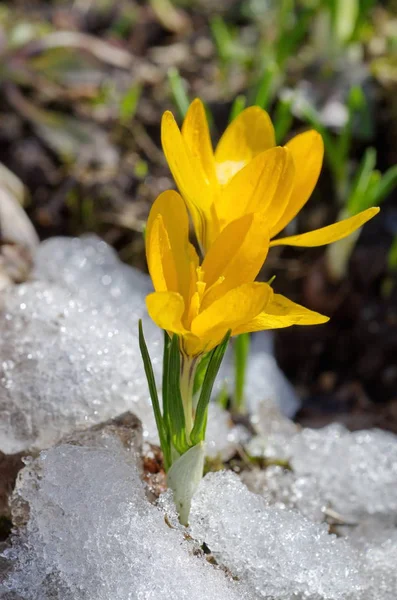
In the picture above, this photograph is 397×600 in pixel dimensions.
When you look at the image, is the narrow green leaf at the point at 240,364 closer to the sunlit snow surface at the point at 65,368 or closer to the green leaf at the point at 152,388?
the sunlit snow surface at the point at 65,368

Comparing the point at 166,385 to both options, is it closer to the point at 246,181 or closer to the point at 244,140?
the point at 246,181

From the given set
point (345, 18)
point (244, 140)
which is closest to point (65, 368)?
point (244, 140)

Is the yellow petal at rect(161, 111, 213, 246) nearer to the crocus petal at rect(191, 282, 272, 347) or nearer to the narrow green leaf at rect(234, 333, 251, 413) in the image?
the crocus petal at rect(191, 282, 272, 347)

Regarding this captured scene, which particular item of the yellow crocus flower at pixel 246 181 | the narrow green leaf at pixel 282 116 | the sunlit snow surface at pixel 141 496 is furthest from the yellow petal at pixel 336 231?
the narrow green leaf at pixel 282 116

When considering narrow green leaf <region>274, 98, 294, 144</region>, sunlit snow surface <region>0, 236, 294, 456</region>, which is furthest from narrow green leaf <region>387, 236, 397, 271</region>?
sunlit snow surface <region>0, 236, 294, 456</region>

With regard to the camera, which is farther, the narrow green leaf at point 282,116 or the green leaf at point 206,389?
the narrow green leaf at point 282,116
